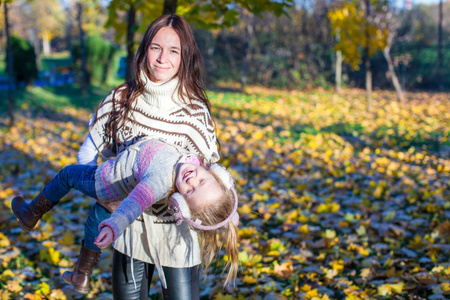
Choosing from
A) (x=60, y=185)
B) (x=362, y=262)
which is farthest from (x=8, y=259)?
(x=362, y=262)

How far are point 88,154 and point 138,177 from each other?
18.3 inches

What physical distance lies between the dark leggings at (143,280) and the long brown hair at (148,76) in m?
0.58

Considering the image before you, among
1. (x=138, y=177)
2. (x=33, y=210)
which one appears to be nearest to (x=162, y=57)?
(x=138, y=177)

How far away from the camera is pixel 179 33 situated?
1876mm

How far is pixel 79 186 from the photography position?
1.75 m

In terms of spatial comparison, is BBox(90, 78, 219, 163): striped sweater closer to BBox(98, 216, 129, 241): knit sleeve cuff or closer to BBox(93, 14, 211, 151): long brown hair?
BBox(93, 14, 211, 151): long brown hair

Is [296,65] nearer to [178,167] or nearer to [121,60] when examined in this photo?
[178,167]

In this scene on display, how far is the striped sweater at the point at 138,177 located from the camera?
4.76ft

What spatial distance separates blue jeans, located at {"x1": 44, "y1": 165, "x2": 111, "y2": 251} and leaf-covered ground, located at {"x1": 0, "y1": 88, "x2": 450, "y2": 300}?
1.01 m

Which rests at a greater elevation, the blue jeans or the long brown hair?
the long brown hair

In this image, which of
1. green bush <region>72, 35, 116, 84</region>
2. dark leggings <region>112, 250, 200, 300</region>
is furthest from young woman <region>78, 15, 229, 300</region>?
green bush <region>72, 35, 116, 84</region>

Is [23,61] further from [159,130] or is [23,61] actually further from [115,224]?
[115,224]

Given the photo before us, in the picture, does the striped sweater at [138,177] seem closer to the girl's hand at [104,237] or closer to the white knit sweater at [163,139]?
the girl's hand at [104,237]

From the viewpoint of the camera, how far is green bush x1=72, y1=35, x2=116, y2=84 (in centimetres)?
1698
